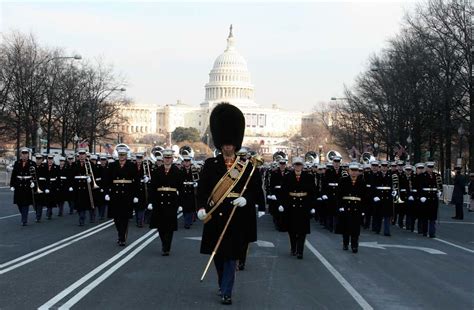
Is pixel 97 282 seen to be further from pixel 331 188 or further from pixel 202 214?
pixel 331 188

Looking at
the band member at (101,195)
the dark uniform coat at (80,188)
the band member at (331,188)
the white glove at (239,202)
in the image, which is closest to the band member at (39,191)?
the dark uniform coat at (80,188)

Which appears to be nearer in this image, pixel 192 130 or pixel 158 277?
pixel 158 277

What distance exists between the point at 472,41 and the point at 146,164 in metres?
24.1

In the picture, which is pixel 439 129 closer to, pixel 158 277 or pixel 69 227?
pixel 69 227

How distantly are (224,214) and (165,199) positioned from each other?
5.07 metres

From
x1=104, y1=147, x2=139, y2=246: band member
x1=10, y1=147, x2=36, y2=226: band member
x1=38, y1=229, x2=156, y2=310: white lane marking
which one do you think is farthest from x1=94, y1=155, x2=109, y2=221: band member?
x1=38, y1=229, x2=156, y2=310: white lane marking

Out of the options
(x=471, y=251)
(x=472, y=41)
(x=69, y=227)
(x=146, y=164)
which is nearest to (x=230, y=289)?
(x=471, y=251)

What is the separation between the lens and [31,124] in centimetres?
5069

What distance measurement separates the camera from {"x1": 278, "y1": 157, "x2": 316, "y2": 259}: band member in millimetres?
14898

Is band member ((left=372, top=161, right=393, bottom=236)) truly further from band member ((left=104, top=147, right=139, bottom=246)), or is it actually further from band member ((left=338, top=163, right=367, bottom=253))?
band member ((left=104, top=147, right=139, bottom=246))

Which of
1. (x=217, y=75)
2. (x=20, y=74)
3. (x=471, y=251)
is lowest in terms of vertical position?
(x=471, y=251)

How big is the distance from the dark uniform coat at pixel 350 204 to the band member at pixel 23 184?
9.01 meters

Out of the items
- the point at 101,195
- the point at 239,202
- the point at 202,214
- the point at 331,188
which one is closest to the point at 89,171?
the point at 101,195

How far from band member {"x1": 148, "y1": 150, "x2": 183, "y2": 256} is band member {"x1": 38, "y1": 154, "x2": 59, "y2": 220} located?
8.23m
